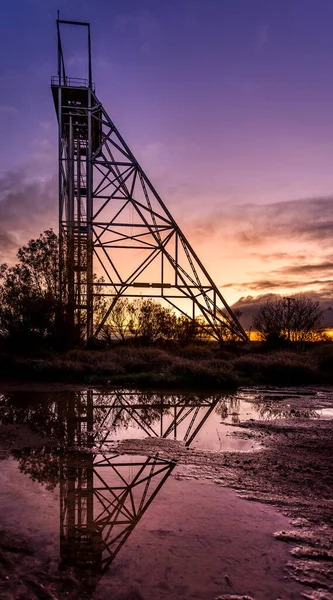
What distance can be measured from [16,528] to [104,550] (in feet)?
3.01

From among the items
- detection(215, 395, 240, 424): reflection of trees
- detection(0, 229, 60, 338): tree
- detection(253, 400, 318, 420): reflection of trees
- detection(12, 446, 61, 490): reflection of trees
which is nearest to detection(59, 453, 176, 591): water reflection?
detection(12, 446, 61, 490): reflection of trees

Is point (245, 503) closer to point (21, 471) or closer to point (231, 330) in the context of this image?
point (21, 471)

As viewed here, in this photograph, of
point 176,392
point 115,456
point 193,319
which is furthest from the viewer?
point 193,319

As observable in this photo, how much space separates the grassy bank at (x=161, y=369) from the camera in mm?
14227

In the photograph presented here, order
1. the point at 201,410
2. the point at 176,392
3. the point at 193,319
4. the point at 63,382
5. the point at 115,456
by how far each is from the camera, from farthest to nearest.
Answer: the point at 193,319 < the point at 63,382 < the point at 176,392 < the point at 201,410 < the point at 115,456

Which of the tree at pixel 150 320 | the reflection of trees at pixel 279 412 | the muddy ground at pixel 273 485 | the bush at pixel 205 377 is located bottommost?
the muddy ground at pixel 273 485

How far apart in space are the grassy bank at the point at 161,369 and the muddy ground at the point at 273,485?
16.2 feet

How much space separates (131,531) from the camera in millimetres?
4203

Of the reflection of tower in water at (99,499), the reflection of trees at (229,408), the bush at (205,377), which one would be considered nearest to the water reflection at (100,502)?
the reflection of tower in water at (99,499)

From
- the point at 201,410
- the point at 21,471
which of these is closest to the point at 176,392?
the point at 201,410

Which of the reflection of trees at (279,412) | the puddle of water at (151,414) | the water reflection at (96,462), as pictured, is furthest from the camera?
the reflection of trees at (279,412)

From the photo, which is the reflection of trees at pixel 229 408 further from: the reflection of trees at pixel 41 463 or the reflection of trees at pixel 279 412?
the reflection of trees at pixel 41 463

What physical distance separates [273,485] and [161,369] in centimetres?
1026

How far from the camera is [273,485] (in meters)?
5.43
